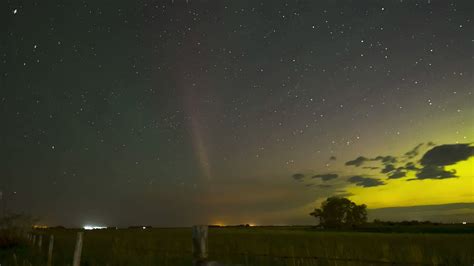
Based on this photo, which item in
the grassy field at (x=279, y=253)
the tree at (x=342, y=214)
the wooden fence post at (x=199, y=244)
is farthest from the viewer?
the tree at (x=342, y=214)

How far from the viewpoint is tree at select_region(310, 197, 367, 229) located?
88188mm

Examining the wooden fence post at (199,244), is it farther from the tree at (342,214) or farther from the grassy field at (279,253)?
the tree at (342,214)

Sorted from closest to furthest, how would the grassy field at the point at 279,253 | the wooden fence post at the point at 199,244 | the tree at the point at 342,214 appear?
the wooden fence post at the point at 199,244 → the grassy field at the point at 279,253 → the tree at the point at 342,214

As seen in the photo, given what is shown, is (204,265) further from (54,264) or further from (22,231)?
(22,231)

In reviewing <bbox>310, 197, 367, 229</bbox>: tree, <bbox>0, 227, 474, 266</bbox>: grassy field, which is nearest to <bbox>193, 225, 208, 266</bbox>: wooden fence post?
<bbox>0, 227, 474, 266</bbox>: grassy field

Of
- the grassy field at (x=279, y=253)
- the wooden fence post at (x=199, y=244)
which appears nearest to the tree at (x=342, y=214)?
the grassy field at (x=279, y=253)

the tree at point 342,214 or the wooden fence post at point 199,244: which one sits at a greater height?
the tree at point 342,214

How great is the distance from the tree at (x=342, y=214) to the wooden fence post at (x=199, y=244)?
85.0 m

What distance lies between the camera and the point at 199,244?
6270 millimetres

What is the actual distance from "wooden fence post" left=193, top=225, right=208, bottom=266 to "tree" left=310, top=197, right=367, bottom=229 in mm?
85000

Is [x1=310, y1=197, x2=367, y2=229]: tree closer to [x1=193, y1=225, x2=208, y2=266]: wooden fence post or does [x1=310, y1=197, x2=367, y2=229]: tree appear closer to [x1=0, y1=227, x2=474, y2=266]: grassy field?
[x1=0, y1=227, x2=474, y2=266]: grassy field

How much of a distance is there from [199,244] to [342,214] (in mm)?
86504

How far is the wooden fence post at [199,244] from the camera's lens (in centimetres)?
614

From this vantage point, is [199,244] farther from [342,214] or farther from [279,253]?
[342,214]
